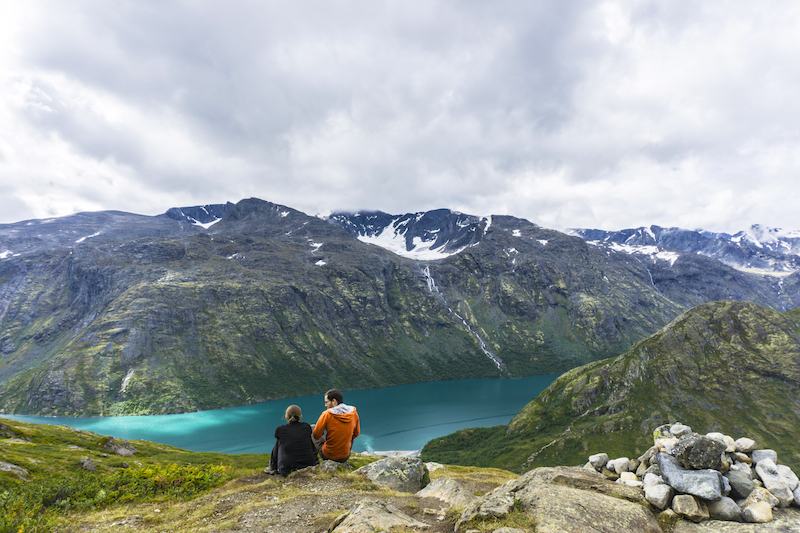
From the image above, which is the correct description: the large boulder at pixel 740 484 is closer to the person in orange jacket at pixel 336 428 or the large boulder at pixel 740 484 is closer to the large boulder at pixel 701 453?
the large boulder at pixel 701 453

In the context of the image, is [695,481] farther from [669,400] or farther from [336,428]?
[669,400]

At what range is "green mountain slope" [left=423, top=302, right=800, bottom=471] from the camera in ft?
481

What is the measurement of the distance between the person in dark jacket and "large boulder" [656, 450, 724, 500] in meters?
16.3

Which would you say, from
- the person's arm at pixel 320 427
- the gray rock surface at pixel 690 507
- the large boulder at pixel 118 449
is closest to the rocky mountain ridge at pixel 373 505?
the gray rock surface at pixel 690 507

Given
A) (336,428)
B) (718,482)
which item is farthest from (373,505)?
(718,482)

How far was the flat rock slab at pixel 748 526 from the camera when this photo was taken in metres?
12.0

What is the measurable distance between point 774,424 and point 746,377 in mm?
25991

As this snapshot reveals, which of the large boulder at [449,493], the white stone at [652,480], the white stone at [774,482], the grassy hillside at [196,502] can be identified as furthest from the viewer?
the large boulder at [449,493]

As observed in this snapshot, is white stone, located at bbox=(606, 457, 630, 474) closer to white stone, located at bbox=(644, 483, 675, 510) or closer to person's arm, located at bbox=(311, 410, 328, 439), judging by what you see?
white stone, located at bbox=(644, 483, 675, 510)

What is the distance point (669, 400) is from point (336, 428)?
209 meters

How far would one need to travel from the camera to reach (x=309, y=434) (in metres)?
17.6

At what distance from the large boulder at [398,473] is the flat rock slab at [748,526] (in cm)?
1361

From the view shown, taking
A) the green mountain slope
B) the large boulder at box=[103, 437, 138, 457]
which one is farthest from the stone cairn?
the green mountain slope

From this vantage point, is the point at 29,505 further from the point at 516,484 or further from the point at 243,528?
the point at 516,484
